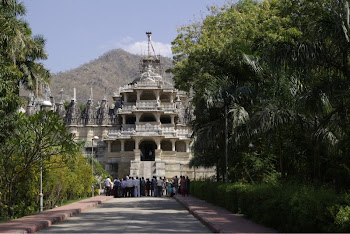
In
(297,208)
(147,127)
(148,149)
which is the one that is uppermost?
(147,127)

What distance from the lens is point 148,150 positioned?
2419 inches

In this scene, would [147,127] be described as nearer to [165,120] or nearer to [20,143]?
[165,120]

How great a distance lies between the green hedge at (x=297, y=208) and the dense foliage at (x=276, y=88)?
2928 millimetres

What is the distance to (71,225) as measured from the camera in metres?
15.3

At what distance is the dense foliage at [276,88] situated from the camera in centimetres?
1355

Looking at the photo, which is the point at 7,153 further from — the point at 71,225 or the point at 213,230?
the point at 213,230

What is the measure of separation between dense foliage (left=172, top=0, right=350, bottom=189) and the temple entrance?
33395mm

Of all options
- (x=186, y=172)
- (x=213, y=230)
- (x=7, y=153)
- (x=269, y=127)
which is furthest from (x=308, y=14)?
(x=186, y=172)

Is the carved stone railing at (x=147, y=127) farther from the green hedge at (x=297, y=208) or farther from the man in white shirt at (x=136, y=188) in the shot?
the green hedge at (x=297, y=208)

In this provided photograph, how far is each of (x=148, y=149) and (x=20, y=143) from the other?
44.2 metres

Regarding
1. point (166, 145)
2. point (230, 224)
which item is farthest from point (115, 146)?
point (230, 224)

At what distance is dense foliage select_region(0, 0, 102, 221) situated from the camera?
56.1 feet

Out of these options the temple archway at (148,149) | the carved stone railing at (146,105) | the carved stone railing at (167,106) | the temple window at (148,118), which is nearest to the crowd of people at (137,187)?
the carved stone railing at (146,105)

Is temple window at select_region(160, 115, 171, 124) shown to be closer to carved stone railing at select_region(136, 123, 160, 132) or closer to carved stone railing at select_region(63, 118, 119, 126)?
carved stone railing at select_region(136, 123, 160, 132)
